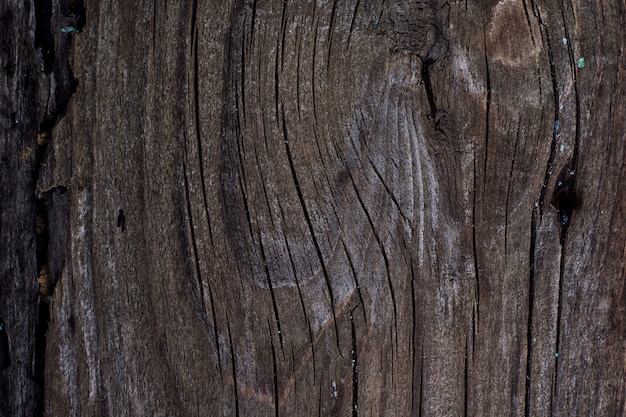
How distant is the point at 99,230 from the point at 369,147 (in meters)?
0.74

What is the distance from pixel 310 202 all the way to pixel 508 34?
0.68m

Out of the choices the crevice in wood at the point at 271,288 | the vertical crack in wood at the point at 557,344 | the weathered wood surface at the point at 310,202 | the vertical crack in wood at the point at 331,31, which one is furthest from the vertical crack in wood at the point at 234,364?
the vertical crack in wood at the point at 557,344

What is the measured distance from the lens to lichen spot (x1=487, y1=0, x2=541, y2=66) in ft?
4.57

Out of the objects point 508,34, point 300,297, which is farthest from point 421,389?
point 508,34

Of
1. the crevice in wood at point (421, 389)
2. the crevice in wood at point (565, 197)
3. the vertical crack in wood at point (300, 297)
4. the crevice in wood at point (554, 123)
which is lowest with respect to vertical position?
the crevice in wood at point (421, 389)

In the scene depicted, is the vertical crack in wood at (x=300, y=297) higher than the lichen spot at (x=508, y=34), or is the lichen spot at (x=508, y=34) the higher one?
the lichen spot at (x=508, y=34)

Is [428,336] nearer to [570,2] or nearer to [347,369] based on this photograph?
[347,369]

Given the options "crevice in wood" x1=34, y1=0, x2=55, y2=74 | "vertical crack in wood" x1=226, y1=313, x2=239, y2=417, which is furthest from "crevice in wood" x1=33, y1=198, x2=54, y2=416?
"vertical crack in wood" x1=226, y1=313, x2=239, y2=417

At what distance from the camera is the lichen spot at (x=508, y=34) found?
1393 millimetres

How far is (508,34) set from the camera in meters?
1.40

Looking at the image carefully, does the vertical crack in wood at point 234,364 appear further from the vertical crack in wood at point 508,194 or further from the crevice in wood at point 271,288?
the vertical crack in wood at point 508,194

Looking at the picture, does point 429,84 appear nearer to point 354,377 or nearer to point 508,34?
point 508,34

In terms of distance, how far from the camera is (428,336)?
149 cm

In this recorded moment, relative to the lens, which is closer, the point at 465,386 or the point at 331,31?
the point at 331,31
